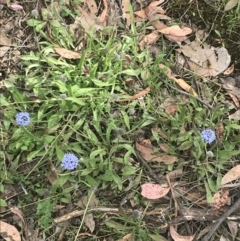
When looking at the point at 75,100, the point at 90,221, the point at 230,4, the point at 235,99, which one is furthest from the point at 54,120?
the point at 230,4

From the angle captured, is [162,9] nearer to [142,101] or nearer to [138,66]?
[138,66]

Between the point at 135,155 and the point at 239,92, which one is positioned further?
the point at 239,92

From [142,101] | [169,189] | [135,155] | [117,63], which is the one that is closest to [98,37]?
[117,63]

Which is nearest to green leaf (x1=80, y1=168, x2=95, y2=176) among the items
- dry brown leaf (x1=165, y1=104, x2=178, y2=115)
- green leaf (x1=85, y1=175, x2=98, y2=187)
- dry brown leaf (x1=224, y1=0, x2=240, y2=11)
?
green leaf (x1=85, y1=175, x2=98, y2=187)

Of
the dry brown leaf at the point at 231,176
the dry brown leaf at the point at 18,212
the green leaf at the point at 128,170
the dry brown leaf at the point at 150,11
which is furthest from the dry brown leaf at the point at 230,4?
the dry brown leaf at the point at 18,212

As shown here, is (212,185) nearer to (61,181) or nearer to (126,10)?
(61,181)

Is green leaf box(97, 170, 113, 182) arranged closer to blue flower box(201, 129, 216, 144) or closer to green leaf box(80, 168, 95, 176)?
green leaf box(80, 168, 95, 176)

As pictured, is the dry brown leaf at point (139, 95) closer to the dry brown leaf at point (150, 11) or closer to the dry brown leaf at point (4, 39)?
the dry brown leaf at point (150, 11)
